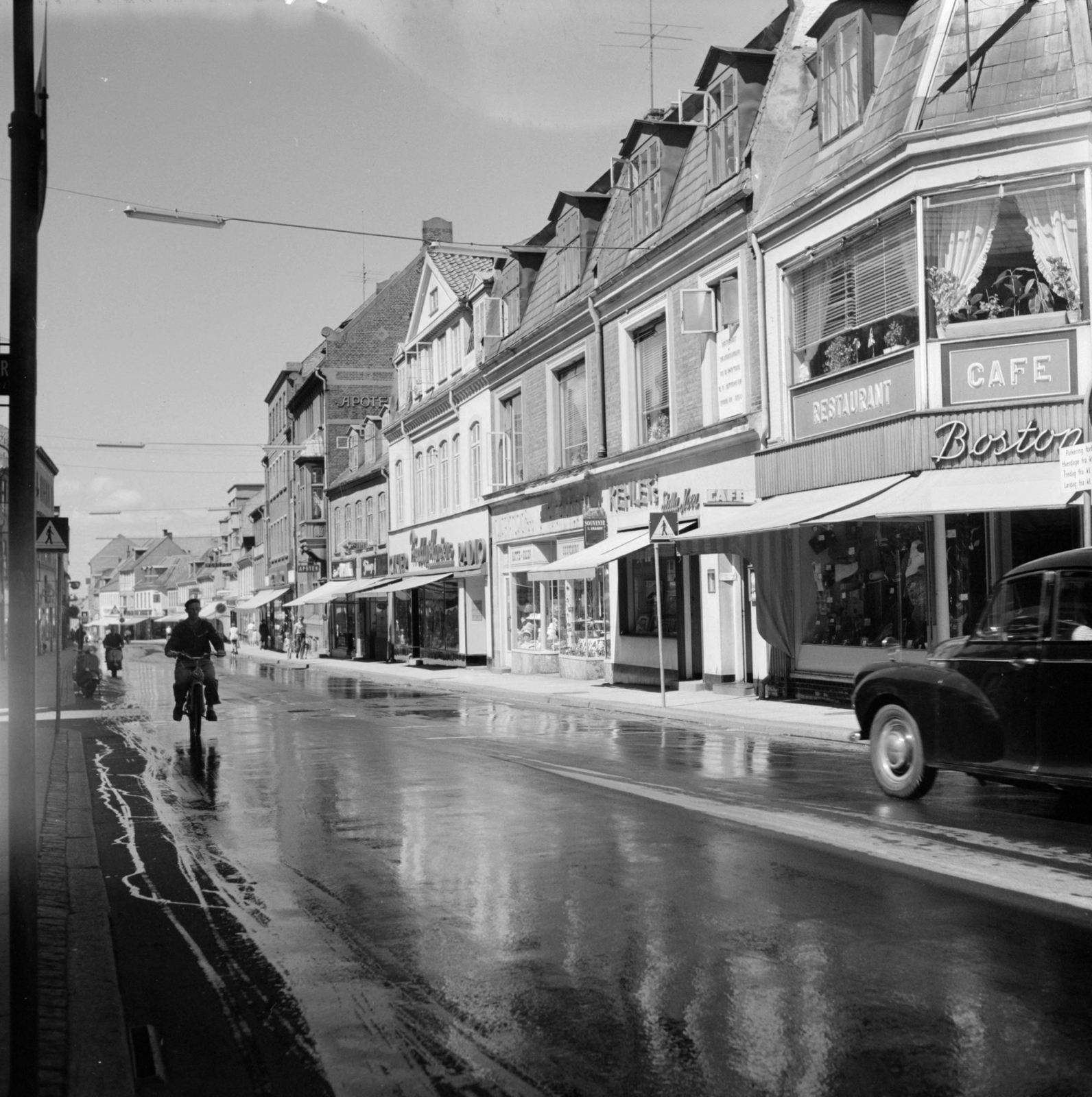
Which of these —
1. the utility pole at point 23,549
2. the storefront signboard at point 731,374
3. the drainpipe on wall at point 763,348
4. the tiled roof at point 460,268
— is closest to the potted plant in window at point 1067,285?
the drainpipe on wall at point 763,348

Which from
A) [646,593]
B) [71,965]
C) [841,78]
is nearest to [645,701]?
[646,593]

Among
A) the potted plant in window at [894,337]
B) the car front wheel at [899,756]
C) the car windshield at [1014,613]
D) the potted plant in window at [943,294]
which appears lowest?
the car front wheel at [899,756]

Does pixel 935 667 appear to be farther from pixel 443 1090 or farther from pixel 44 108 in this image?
pixel 44 108

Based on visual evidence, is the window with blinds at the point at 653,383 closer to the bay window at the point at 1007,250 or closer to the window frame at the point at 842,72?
the window frame at the point at 842,72

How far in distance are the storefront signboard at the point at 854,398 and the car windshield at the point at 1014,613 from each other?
822 cm

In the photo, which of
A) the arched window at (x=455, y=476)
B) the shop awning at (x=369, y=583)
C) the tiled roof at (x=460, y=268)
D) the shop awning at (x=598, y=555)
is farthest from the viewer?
the shop awning at (x=369, y=583)

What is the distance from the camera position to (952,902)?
6223 millimetres

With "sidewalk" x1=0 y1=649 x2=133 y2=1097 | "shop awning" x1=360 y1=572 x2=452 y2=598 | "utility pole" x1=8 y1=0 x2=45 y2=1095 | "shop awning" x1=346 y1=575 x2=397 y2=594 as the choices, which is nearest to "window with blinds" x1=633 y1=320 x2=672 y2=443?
"shop awning" x1=360 y1=572 x2=452 y2=598

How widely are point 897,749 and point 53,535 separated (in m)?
10.6

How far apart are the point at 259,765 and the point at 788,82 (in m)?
14.8

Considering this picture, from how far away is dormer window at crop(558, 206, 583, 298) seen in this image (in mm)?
29328

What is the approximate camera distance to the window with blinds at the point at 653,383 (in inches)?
989

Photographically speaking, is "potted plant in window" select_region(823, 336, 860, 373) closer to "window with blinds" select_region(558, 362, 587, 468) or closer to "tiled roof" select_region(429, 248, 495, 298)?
"window with blinds" select_region(558, 362, 587, 468)

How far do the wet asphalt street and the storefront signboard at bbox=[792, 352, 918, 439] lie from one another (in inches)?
276
